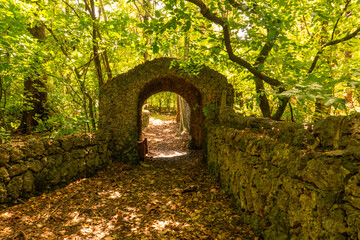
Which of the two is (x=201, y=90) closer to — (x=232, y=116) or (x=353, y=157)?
(x=232, y=116)

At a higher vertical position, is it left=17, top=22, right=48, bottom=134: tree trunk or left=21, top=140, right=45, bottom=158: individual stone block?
left=17, top=22, right=48, bottom=134: tree trunk

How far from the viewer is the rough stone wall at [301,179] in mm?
1612

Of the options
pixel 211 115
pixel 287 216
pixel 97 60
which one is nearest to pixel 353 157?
pixel 287 216

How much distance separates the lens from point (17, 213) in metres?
3.59

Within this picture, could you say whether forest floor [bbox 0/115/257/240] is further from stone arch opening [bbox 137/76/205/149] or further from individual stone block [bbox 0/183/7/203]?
stone arch opening [bbox 137/76/205/149]

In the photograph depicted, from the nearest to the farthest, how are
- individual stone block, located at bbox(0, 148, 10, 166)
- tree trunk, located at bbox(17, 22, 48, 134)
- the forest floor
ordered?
the forest floor, individual stone block, located at bbox(0, 148, 10, 166), tree trunk, located at bbox(17, 22, 48, 134)

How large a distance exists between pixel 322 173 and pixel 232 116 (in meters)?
3.64

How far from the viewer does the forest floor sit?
10.5 feet

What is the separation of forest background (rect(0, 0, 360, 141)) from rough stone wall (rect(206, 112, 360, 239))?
1.48ft

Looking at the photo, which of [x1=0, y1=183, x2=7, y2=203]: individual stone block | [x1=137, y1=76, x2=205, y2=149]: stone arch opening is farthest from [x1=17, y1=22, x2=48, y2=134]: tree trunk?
[x1=0, y1=183, x2=7, y2=203]: individual stone block

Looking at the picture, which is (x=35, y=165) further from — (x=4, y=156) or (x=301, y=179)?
(x=301, y=179)

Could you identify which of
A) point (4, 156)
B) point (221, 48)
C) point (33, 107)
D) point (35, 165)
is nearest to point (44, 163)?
point (35, 165)

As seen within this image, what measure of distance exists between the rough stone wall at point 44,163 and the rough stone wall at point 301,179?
13.9 feet

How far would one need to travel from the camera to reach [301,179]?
6.86ft
